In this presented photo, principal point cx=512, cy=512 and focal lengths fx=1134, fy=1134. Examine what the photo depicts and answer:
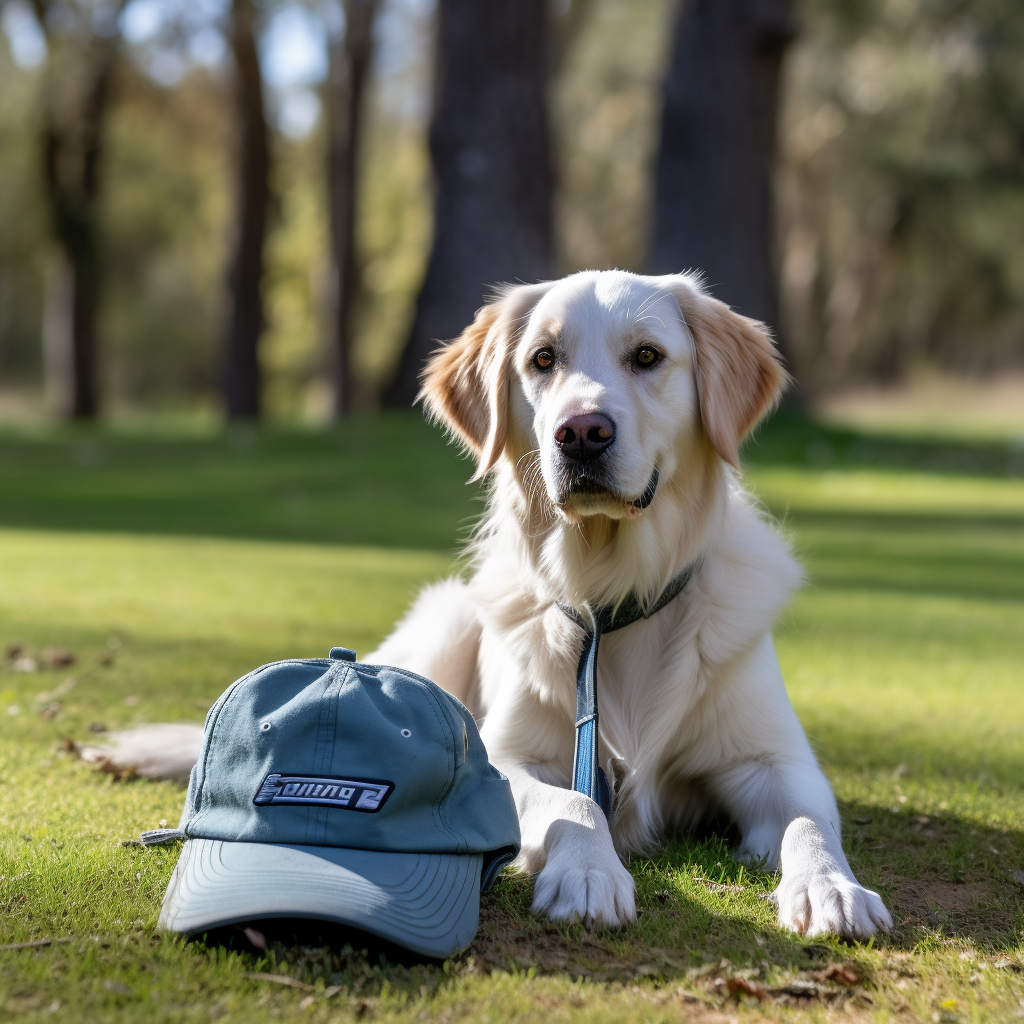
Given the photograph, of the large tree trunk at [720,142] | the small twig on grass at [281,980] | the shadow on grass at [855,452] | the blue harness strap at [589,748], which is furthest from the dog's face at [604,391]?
the large tree trunk at [720,142]

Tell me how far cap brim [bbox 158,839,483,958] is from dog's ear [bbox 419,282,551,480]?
142 cm

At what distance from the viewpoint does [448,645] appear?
3.73 m

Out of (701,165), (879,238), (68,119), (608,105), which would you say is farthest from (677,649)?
(879,238)

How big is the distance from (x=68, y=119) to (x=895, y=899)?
72.2 feet

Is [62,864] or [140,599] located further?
[140,599]

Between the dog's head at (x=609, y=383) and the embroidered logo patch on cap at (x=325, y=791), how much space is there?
1.06 metres

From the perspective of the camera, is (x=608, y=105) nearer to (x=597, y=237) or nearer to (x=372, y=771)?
(x=597, y=237)

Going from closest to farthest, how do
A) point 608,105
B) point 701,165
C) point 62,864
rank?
point 62,864
point 701,165
point 608,105

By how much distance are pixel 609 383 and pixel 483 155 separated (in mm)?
9984

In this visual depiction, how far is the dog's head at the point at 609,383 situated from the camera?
297 cm

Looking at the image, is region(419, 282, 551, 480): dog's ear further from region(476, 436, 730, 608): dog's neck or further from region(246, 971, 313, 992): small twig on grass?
region(246, 971, 313, 992): small twig on grass

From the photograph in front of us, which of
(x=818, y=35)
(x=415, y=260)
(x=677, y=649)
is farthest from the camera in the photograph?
(x=415, y=260)

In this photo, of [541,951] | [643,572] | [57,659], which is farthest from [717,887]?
[57,659]

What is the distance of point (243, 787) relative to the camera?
227 cm
